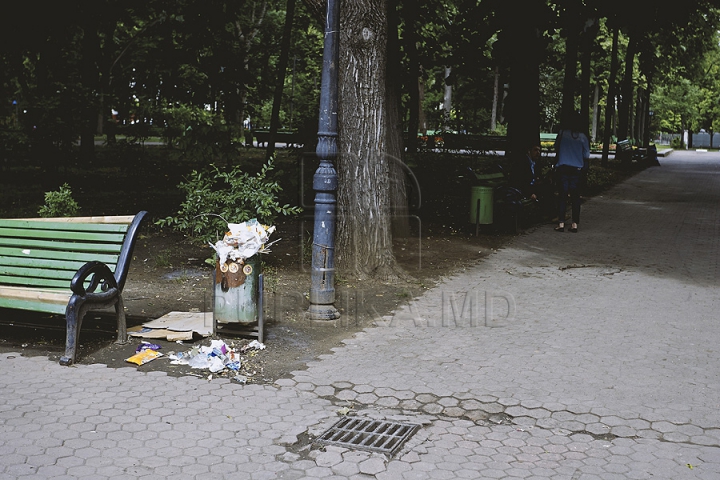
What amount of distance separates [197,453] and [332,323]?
9.85ft

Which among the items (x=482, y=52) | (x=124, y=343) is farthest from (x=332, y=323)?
(x=482, y=52)

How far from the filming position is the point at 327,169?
7.28m

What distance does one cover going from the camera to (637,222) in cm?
1538

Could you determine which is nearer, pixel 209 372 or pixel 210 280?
pixel 209 372

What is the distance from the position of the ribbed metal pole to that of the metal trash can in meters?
0.93

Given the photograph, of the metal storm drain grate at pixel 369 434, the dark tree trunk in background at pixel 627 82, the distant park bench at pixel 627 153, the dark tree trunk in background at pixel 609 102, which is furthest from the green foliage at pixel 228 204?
the distant park bench at pixel 627 153

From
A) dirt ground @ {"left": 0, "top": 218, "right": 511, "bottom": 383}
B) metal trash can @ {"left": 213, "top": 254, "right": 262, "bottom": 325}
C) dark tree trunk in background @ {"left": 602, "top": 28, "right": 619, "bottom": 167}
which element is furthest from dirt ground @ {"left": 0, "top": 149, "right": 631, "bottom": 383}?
dark tree trunk in background @ {"left": 602, "top": 28, "right": 619, "bottom": 167}

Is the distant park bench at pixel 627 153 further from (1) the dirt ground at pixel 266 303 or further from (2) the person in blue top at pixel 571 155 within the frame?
(1) the dirt ground at pixel 266 303

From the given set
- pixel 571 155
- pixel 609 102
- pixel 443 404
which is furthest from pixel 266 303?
pixel 609 102

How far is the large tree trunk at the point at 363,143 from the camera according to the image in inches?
A: 336

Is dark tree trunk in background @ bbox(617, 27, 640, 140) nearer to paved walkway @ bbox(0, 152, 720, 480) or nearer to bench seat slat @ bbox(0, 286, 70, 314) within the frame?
paved walkway @ bbox(0, 152, 720, 480)

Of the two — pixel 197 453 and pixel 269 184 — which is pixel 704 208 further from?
pixel 197 453

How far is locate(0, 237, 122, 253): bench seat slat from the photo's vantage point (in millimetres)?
6555

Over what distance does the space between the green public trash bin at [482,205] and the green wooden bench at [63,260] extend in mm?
7145
